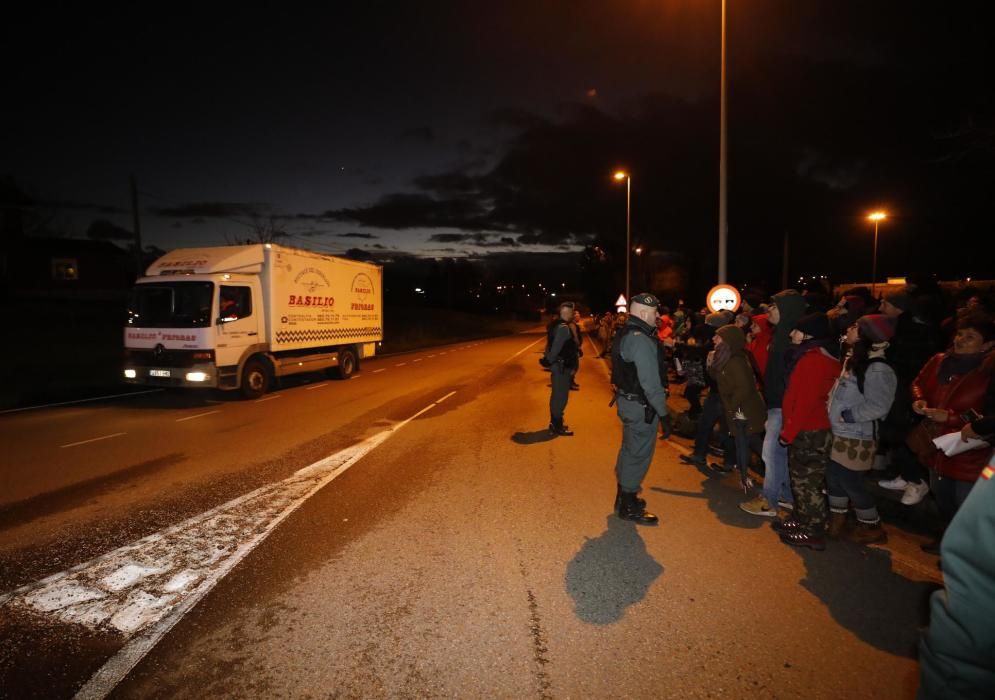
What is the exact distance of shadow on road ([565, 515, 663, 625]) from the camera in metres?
3.52

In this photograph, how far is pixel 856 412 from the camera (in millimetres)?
4270

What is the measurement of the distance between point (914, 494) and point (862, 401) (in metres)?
1.57

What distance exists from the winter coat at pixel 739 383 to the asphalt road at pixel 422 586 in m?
0.89

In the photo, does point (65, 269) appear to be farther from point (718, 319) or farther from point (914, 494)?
point (914, 494)

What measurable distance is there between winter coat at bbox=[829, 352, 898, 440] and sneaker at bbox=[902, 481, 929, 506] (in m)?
1.22

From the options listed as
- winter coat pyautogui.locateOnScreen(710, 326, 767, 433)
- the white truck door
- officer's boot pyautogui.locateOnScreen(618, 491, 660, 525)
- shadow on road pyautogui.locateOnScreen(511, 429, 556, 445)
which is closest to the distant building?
the white truck door

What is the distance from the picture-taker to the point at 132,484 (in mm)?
6293

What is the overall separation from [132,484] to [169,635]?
376cm

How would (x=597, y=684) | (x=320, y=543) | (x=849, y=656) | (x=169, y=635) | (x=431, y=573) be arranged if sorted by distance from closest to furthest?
1. (x=597, y=684)
2. (x=849, y=656)
3. (x=169, y=635)
4. (x=431, y=573)
5. (x=320, y=543)

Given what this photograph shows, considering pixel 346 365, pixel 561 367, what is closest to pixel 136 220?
pixel 346 365

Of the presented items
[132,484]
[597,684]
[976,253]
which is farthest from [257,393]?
[976,253]

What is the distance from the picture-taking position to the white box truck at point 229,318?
39.2 feet

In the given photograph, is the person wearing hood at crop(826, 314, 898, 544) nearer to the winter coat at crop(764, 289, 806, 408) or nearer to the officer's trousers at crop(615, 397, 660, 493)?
the winter coat at crop(764, 289, 806, 408)

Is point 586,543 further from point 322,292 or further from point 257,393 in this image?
point 322,292
